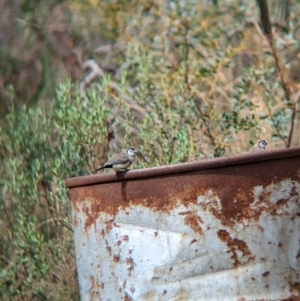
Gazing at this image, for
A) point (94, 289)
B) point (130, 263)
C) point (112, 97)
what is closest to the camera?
point (130, 263)

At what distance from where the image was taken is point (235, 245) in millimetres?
3168

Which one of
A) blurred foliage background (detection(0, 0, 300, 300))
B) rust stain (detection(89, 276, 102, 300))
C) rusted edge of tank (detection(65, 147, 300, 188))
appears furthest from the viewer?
blurred foliage background (detection(0, 0, 300, 300))

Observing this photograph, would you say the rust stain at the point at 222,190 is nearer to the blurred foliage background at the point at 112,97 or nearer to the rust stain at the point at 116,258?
the rust stain at the point at 116,258

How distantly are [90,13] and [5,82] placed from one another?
58.1 inches

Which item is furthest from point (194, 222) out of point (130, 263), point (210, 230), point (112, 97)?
point (112, 97)

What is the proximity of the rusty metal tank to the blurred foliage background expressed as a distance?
2189mm

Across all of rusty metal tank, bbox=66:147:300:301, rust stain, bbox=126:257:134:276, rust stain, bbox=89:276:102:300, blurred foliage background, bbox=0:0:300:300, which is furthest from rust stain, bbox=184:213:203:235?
blurred foliage background, bbox=0:0:300:300

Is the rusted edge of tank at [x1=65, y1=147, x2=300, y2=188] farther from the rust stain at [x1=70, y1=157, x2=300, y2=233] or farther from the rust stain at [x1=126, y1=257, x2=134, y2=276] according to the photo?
the rust stain at [x1=126, y1=257, x2=134, y2=276]

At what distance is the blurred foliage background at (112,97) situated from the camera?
607 cm

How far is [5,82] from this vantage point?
9648mm

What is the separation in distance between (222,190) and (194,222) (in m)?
0.19

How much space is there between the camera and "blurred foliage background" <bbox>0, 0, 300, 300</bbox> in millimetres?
6070

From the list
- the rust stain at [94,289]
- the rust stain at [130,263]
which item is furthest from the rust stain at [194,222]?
the rust stain at [94,289]

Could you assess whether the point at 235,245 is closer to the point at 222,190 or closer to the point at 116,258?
the point at 222,190
